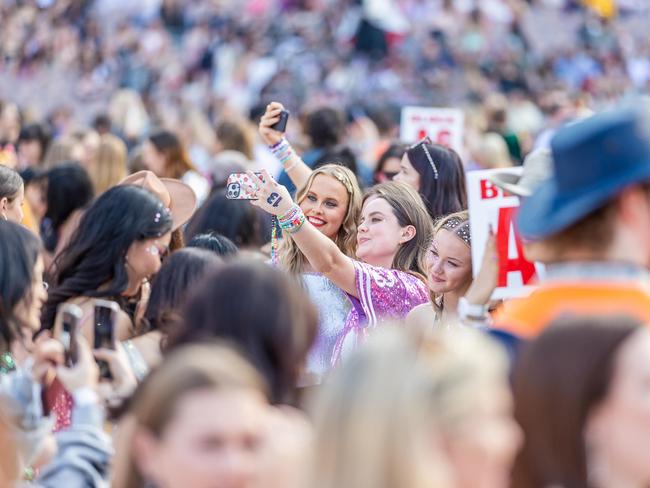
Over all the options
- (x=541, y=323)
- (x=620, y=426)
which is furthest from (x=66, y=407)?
(x=620, y=426)

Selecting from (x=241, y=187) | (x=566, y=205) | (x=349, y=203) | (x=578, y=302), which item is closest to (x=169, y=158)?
(x=349, y=203)

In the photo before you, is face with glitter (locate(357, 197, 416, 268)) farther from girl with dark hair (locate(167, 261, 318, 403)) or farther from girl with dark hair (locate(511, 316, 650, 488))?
girl with dark hair (locate(511, 316, 650, 488))

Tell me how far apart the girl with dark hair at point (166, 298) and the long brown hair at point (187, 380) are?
1565 millimetres

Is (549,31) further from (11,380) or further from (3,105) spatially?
(11,380)

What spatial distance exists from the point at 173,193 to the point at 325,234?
91cm

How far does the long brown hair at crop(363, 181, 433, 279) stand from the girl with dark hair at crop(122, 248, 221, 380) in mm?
1562

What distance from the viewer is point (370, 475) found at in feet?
8.55

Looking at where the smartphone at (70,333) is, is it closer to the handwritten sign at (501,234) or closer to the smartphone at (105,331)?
the smartphone at (105,331)

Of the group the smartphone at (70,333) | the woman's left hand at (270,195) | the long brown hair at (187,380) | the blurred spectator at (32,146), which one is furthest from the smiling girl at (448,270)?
the blurred spectator at (32,146)

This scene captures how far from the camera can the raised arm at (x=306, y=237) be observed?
5855mm

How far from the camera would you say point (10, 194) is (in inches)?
253

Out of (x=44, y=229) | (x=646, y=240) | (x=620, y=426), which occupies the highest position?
(x=646, y=240)

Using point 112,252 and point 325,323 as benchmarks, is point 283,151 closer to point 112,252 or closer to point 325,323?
point 325,323

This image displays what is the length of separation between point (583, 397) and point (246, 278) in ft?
3.17
